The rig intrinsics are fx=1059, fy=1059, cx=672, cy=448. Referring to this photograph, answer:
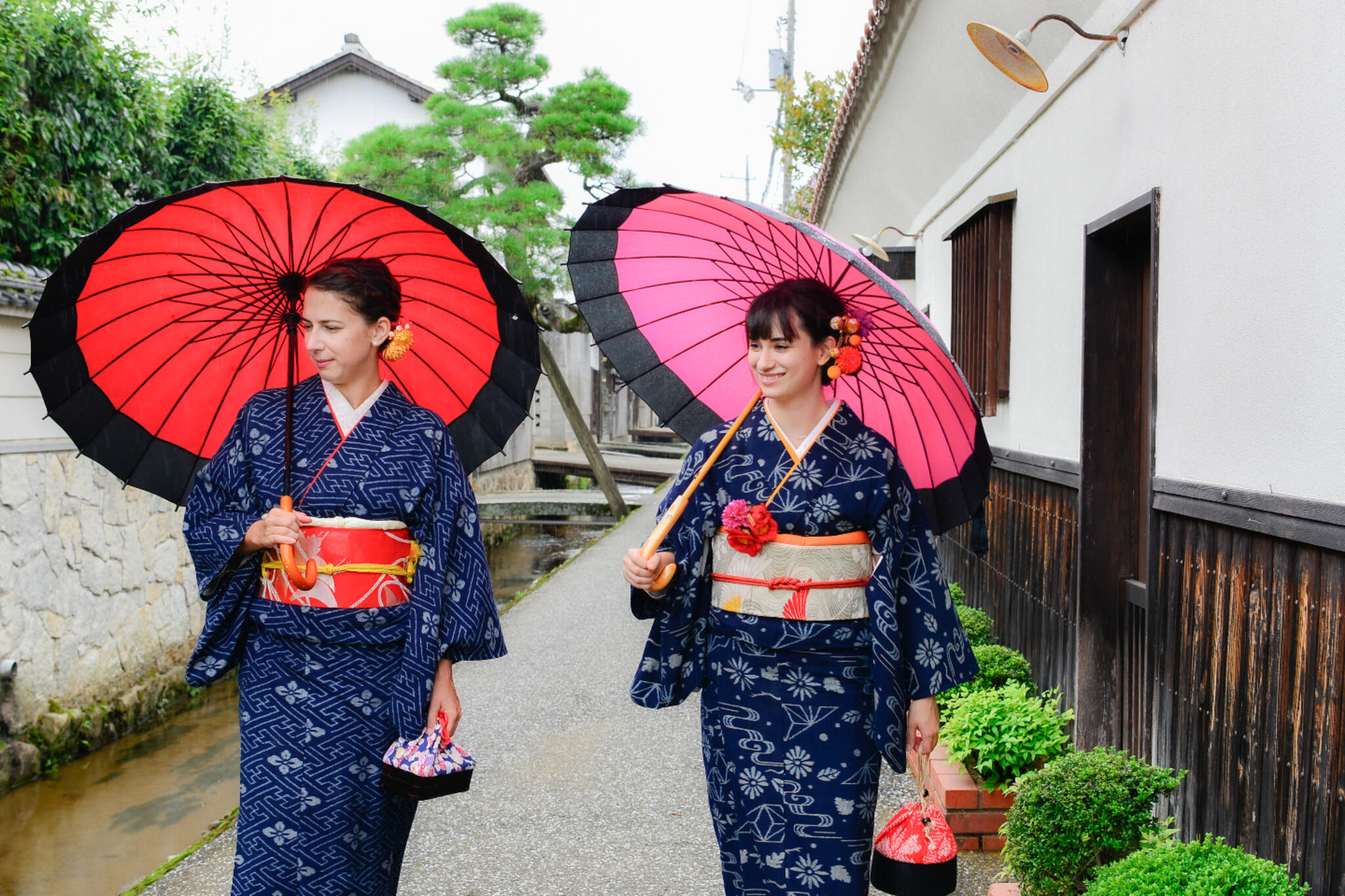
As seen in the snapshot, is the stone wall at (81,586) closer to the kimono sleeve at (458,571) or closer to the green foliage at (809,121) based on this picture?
the kimono sleeve at (458,571)

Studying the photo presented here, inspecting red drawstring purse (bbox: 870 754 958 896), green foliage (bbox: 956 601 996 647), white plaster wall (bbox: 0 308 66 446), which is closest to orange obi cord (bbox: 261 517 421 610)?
red drawstring purse (bbox: 870 754 958 896)

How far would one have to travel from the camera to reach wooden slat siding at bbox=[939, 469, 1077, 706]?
193 inches

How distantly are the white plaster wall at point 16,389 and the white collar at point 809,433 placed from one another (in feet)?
17.6

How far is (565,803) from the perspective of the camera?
475cm

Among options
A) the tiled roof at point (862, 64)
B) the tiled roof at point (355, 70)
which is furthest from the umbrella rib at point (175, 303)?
the tiled roof at point (355, 70)

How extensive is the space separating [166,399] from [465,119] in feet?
50.8

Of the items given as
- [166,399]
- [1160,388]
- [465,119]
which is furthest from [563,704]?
[465,119]

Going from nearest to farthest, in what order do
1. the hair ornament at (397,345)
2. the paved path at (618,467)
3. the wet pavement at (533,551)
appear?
the hair ornament at (397,345) < the wet pavement at (533,551) < the paved path at (618,467)

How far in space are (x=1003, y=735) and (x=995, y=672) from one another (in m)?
0.86

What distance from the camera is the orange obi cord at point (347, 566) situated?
111 inches

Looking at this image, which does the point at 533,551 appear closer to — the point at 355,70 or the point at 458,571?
the point at 458,571

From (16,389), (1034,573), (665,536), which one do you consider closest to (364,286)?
(665,536)

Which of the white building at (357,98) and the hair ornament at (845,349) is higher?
the white building at (357,98)

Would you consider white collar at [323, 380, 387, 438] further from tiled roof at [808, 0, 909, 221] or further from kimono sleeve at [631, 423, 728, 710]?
tiled roof at [808, 0, 909, 221]
